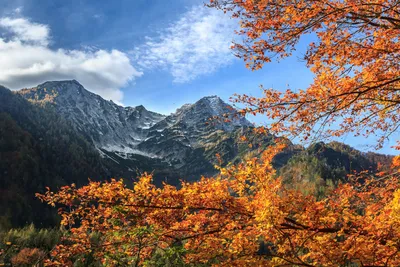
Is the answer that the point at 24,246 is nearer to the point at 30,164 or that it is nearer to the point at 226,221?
the point at 226,221

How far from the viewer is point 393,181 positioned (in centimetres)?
846

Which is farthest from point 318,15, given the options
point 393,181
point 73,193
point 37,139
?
point 37,139

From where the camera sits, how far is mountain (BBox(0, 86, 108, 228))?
11768 cm

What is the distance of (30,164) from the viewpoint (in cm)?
14838

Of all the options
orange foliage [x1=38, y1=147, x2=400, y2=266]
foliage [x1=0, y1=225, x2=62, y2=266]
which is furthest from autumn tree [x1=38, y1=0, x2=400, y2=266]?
foliage [x1=0, y1=225, x2=62, y2=266]

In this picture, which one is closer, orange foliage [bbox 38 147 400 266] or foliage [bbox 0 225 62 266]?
orange foliage [bbox 38 147 400 266]

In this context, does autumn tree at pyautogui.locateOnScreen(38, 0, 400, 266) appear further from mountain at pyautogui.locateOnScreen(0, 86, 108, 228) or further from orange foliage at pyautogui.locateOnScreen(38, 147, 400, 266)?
mountain at pyautogui.locateOnScreen(0, 86, 108, 228)

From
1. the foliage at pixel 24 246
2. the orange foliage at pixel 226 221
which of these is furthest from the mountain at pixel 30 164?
the orange foliage at pixel 226 221

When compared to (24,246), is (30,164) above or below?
above

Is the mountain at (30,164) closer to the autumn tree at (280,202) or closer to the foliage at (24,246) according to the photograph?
the foliage at (24,246)

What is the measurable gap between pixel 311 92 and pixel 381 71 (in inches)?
74.8

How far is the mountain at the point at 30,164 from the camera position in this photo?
118 m

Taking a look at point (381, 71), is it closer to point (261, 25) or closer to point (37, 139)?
point (261, 25)

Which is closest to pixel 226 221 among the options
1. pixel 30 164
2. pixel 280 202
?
pixel 280 202
